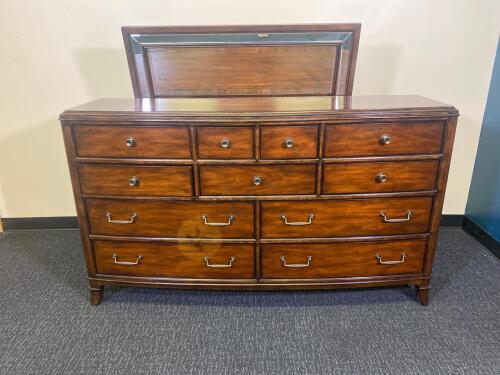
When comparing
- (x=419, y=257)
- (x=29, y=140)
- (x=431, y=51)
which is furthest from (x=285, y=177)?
(x=29, y=140)

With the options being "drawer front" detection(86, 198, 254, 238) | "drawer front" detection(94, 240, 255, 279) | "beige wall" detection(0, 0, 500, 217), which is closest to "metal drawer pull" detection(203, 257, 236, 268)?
"drawer front" detection(94, 240, 255, 279)

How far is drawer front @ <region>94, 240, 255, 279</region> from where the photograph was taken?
5.14ft

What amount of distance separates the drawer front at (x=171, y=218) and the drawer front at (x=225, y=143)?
0.21 meters

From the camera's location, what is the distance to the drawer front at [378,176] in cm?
144

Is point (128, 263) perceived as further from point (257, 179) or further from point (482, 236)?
point (482, 236)

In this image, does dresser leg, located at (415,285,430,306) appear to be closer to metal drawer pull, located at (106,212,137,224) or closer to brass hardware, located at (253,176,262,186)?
brass hardware, located at (253,176,262,186)

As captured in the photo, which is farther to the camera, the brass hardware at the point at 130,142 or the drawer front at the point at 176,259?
A: the drawer front at the point at 176,259

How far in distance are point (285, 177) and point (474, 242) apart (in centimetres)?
148

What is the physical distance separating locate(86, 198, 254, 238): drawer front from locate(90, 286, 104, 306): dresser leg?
31 centimetres

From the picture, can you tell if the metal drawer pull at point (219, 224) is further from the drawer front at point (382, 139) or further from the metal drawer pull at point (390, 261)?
the metal drawer pull at point (390, 261)

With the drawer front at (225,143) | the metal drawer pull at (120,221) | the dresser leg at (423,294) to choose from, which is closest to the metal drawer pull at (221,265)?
the metal drawer pull at (120,221)

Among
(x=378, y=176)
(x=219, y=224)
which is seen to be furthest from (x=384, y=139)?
(x=219, y=224)

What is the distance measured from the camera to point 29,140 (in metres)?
2.19

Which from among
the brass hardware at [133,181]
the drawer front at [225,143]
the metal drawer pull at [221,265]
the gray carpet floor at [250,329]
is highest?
the drawer front at [225,143]
